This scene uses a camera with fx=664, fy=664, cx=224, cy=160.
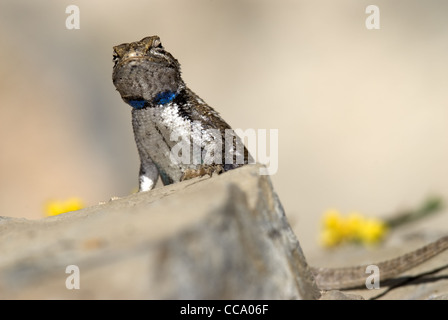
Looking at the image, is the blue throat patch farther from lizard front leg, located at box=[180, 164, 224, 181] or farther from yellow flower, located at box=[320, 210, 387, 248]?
yellow flower, located at box=[320, 210, 387, 248]

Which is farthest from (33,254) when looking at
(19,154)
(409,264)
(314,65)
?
(314,65)

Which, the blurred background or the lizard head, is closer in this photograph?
the lizard head

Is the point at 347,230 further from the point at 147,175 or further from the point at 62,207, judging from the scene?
the point at 62,207

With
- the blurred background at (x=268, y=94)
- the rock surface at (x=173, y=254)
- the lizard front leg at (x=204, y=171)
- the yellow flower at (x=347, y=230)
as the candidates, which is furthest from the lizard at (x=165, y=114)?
the blurred background at (x=268, y=94)

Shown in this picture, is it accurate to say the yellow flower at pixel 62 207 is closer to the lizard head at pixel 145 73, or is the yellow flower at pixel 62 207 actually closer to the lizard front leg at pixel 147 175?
the lizard front leg at pixel 147 175

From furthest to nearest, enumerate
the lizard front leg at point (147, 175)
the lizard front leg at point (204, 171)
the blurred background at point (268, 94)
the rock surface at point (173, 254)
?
the blurred background at point (268, 94) < the lizard front leg at point (147, 175) < the lizard front leg at point (204, 171) < the rock surface at point (173, 254)

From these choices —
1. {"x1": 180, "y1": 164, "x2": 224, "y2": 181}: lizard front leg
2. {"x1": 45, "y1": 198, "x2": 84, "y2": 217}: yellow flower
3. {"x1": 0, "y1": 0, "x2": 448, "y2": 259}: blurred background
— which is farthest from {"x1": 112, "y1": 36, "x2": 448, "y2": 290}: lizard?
{"x1": 0, "y1": 0, "x2": 448, "y2": 259}: blurred background

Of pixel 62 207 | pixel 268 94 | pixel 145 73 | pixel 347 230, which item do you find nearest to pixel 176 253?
pixel 145 73
